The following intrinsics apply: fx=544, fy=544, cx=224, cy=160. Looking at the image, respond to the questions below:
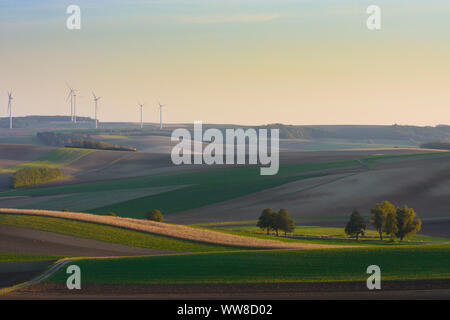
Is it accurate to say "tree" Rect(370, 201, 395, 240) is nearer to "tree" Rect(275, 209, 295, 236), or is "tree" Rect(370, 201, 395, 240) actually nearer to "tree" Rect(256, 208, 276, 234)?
"tree" Rect(275, 209, 295, 236)

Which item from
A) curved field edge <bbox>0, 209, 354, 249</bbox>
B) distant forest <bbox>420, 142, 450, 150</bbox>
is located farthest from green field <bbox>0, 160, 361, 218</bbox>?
distant forest <bbox>420, 142, 450, 150</bbox>

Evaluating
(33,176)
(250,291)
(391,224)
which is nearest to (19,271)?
(250,291)

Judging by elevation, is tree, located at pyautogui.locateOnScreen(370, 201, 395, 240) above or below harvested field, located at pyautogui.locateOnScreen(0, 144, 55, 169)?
below

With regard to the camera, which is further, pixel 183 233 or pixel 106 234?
pixel 183 233

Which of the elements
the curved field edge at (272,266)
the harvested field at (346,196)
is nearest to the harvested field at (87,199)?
the harvested field at (346,196)

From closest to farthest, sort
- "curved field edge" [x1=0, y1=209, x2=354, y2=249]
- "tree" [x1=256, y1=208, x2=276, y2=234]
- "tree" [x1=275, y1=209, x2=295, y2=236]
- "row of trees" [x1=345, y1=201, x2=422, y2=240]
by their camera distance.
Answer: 1. "curved field edge" [x1=0, y1=209, x2=354, y2=249]
2. "row of trees" [x1=345, y1=201, x2=422, y2=240]
3. "tree" [x1=275, y1=209, x2=295, y2=236]
4. "tree" [x1=256, y1=208, x2=276, y2=234]

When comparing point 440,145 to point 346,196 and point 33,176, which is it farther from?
point 33,176

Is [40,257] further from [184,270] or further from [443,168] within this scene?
[443,168]
